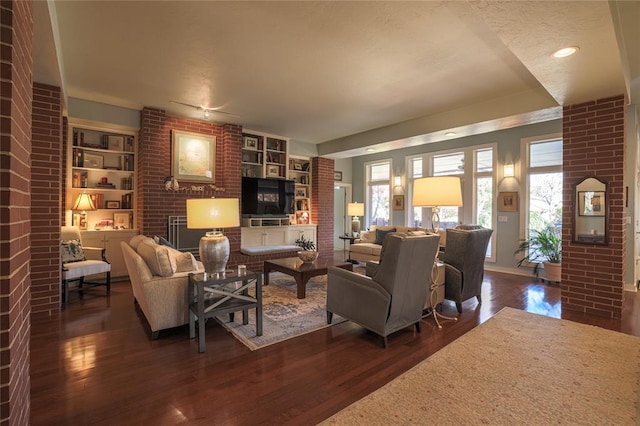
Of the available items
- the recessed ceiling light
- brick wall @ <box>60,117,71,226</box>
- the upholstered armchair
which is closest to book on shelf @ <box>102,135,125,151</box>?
brick wall @ <box>60,117,71,226</box>

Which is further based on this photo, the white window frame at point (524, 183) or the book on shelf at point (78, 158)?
the white window frame at point (524, 183)

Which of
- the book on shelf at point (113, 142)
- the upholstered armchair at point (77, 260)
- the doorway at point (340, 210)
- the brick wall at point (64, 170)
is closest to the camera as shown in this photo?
the upholstered armchair at point (77, 260)

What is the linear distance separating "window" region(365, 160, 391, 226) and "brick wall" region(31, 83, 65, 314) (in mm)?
6682

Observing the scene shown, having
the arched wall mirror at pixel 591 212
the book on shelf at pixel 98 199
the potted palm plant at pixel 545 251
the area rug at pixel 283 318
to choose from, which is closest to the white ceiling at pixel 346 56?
the arched wall mirror at pixel 591 212

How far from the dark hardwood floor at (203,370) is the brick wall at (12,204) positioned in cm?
78

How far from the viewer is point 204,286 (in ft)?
8.84

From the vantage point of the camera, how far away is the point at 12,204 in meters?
1.08

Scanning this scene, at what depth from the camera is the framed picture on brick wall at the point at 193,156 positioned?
516 centimetres

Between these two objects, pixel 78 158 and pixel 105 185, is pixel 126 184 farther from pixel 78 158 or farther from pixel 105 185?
pixel 78 158

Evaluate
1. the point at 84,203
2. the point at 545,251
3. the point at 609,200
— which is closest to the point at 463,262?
the point at 609,200

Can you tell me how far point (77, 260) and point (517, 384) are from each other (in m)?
5.13

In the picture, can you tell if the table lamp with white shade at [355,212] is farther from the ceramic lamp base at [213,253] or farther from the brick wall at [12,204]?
the brick wall at [12,204]

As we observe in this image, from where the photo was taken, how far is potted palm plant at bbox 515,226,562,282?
16.3 ft

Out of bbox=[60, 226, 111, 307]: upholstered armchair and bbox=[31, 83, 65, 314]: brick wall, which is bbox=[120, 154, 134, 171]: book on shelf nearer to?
bbox=[60, 226, 111, 307]: upholstered armchair
